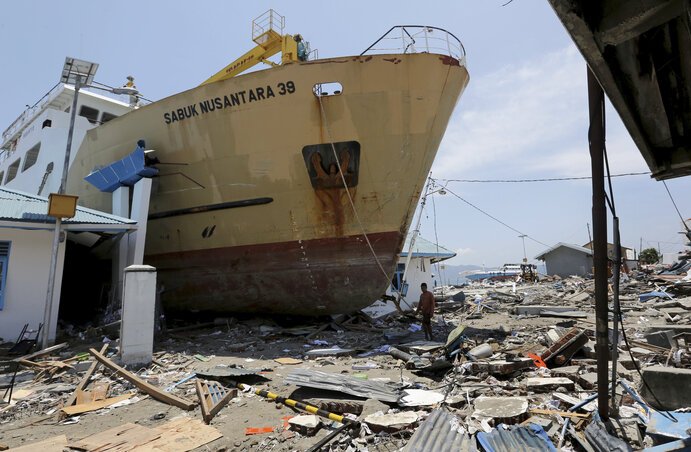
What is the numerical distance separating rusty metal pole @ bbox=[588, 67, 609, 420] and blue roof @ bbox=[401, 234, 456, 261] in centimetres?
1366

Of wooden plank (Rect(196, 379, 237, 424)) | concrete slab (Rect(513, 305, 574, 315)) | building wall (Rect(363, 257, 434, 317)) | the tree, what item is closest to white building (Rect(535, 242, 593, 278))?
the tree

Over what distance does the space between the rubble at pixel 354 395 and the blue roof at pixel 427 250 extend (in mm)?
9848

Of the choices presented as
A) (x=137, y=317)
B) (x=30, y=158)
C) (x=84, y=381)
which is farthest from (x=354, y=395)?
(x=30, y=158)

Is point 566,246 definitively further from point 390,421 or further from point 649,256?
point 390,421

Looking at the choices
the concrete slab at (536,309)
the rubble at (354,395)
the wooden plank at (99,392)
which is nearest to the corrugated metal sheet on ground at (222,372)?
the rubble at (354,395)

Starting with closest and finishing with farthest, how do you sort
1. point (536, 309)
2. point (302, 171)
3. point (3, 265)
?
point (3, 265) < point (302, 171) < point (536, 309)

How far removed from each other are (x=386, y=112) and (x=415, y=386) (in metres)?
5.42

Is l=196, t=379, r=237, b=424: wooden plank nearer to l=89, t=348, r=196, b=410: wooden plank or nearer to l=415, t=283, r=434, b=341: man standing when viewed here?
l=89, t=348, r=196, b=410: wooden plank

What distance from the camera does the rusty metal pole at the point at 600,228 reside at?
9.91 ft

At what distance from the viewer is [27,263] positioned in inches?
295

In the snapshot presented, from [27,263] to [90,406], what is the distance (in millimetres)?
5022

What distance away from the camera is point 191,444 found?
3217 mm

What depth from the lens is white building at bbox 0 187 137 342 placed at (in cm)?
718

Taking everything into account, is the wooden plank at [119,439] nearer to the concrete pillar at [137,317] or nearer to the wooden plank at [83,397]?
the wooden plank at [83,397]
